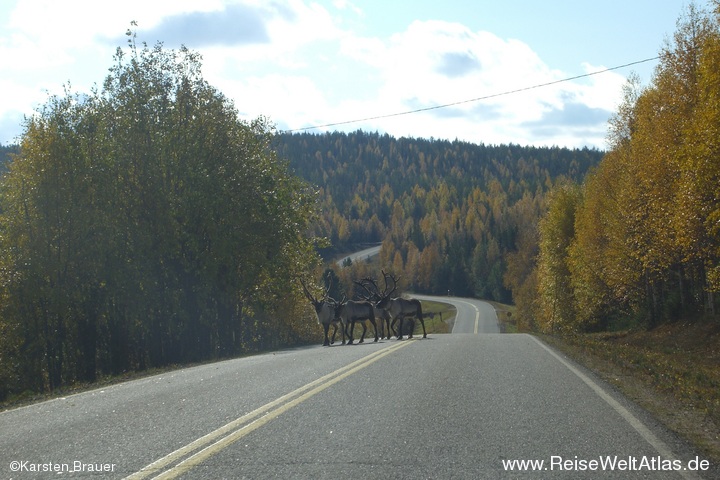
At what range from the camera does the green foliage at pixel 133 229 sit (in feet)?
91.0

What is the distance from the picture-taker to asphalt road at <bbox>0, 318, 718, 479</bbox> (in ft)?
20.4

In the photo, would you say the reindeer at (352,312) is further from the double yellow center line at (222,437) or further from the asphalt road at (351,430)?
the double yellow center line at (222,437)

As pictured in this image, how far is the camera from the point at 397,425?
7871 millimetres

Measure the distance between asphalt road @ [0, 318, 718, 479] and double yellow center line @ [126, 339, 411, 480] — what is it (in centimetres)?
2

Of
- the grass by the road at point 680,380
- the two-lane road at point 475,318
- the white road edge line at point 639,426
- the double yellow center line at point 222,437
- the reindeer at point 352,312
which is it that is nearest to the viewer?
the white road edge line at point 639,426

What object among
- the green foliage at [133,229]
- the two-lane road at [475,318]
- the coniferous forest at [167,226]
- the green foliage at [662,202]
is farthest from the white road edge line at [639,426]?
the two-lane road at [475,318]

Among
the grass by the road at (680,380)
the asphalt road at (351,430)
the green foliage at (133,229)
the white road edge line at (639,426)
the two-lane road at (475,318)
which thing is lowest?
the two-lane road at (475,318)

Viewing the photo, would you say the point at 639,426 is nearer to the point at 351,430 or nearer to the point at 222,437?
the point at 351,430

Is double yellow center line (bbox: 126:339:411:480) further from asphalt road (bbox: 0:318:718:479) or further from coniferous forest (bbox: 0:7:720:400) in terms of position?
coniferous forest (bbox: 0:7:720:400)

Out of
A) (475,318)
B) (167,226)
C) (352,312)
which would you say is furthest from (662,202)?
(475,318)

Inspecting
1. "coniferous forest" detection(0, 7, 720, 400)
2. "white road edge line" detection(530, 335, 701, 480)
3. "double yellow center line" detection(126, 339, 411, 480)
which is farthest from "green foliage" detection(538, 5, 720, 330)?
"double yellow center line" detection(126, 339, 411, 480)

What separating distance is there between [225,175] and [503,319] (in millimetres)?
76372

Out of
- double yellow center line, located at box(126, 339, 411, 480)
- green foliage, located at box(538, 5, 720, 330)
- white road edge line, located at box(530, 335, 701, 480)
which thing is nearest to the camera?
white road edge line, located at box(530, 335, 701, 480)

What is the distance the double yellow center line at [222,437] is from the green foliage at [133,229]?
18877 mm
